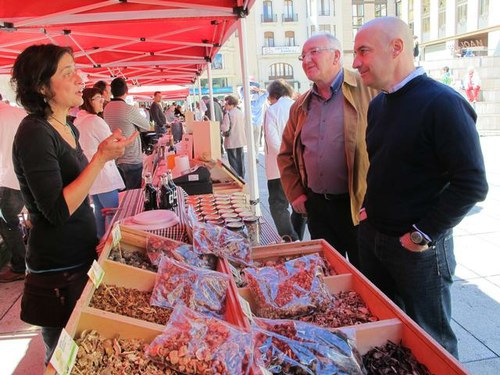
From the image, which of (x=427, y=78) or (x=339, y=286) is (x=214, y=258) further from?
(x=427, y=78)

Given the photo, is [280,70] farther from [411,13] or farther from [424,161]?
[424,161]

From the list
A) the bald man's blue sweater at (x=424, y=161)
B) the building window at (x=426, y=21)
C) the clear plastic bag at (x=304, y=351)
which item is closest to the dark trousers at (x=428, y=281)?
the bald man's blue sweater at (x=424, y=161)

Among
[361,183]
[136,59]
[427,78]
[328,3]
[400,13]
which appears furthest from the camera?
[328,3]

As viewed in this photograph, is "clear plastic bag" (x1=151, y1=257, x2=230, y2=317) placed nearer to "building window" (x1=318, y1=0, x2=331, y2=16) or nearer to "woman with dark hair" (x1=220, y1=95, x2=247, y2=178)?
"woman with dark hair" (x1=220, y1=95, x2=247, y2=178)

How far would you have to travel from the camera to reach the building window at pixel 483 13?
28641mm

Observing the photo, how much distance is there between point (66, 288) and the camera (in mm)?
1823

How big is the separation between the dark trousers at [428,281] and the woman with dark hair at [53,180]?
1304mm

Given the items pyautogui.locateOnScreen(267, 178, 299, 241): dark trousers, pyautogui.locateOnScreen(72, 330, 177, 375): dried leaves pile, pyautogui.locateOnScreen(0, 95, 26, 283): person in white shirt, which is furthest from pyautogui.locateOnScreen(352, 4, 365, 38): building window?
pyautogui.locateOnScreen(72, 330, 177, 375): dried leaves pile

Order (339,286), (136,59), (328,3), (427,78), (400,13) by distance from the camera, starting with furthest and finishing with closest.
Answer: (328,3) → (400,13) → (136,59) → (427,78) → (339,286)

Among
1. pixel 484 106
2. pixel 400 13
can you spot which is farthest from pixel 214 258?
pixel 400 13

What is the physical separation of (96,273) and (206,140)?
121 inches

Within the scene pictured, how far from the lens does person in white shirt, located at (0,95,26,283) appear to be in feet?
12.6

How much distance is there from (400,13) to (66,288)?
49.1m

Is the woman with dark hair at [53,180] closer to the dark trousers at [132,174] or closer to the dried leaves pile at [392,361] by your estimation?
the dried leaves pile at [392,361]
